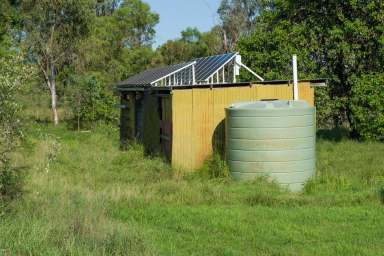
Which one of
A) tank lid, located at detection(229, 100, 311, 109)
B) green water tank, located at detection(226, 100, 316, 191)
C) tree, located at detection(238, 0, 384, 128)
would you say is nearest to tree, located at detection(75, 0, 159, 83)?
tree, located at detection(238, 0, 384, 128)

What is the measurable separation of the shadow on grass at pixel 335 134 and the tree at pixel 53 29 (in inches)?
669

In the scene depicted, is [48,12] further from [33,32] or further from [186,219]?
[186,219]

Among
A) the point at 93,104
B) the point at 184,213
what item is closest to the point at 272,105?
the point at 184,213

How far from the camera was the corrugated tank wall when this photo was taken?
43.1 ft

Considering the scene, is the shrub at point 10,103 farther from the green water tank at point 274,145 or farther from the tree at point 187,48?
the tree at point 187,48

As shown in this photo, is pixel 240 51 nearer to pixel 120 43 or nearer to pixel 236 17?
pixel 236 17

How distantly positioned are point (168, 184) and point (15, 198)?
3.12 m

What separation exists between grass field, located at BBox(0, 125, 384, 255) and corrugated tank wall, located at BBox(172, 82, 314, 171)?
58cm

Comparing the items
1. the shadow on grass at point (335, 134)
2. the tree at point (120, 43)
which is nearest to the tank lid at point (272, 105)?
the shadow on grass at point (335, 134)

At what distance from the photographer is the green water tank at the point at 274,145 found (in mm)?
11180

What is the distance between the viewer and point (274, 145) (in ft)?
36.7

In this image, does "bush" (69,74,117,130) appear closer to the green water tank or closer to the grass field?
the grass field

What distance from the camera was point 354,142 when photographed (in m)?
17.8

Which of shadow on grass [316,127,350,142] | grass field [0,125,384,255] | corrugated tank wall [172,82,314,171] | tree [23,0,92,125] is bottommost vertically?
grass field [0,125,384,255]
